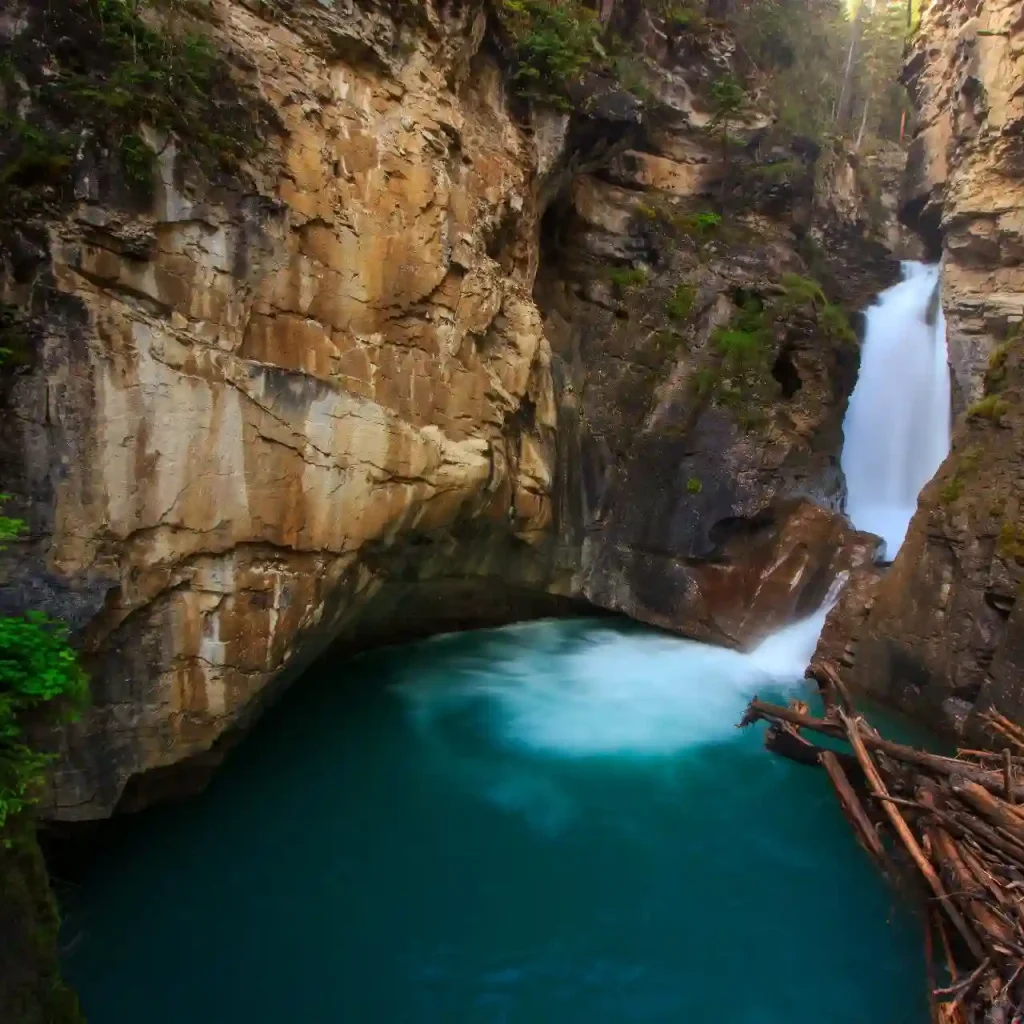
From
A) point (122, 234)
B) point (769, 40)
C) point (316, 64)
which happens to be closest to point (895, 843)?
point (122, 234)

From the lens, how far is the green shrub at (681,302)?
13.0m

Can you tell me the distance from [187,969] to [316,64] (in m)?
7.33

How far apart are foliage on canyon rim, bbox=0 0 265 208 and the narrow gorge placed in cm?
3

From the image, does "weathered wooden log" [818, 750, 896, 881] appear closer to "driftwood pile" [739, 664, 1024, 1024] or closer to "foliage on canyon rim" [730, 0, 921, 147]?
"driftwood pile" [739, 664, 1024, 1024]

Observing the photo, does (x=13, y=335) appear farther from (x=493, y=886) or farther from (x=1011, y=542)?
(x=1011, y=542)

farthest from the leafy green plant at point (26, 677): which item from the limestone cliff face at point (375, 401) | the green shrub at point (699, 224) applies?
the green shrub at point (699, 224)

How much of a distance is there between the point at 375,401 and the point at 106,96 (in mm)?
2967

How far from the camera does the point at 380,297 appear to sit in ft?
23.1

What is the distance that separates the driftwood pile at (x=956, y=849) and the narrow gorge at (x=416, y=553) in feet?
2.05

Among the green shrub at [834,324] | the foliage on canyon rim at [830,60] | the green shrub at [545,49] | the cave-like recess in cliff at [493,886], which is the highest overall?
the foliage on canyon rim at [830,60]

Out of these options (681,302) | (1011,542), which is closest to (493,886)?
(1011,542)

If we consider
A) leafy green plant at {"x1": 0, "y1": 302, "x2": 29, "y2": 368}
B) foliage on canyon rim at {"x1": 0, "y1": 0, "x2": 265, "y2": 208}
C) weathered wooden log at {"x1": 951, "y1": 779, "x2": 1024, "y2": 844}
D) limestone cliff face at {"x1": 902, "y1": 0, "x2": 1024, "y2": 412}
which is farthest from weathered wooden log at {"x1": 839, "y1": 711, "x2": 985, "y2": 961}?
limestone cliff face at {"x1": 902, "y1": 0, "x2": 1024, "y2": 412}

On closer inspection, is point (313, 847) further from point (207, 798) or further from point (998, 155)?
point (998, 155)

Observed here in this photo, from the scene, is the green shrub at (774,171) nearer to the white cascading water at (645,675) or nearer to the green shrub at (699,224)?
the green shrub at (699,224)
